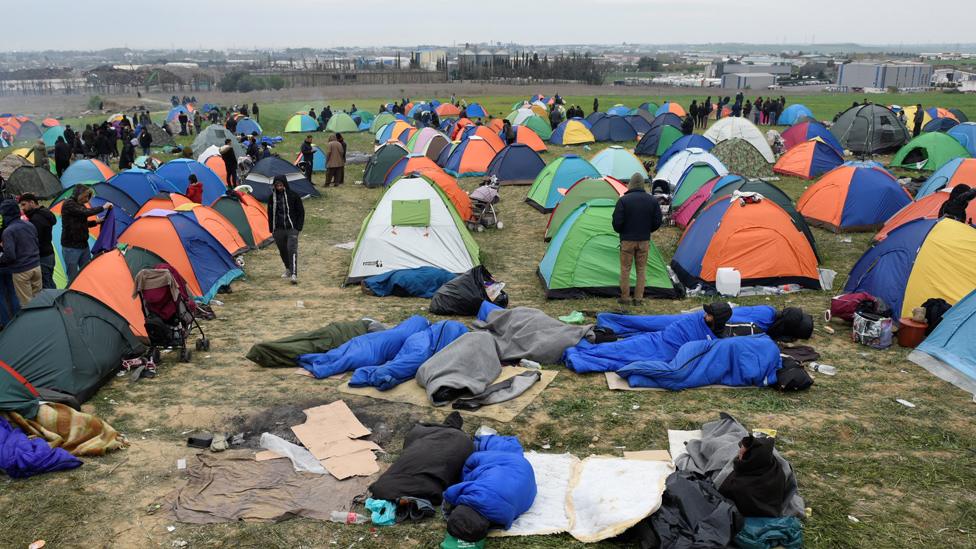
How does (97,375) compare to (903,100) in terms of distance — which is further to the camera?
(903,100)

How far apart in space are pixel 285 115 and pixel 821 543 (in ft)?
153

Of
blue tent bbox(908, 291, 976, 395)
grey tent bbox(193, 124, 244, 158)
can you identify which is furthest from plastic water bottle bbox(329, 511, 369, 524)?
grey tent bbox(193, 124, 244, 158)

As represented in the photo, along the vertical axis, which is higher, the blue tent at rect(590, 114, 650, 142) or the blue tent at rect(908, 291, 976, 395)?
the blue tent at rect(590, 114, 650, 142)

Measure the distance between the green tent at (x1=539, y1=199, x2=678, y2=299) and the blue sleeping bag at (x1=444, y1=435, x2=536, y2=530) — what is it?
17.9 feet

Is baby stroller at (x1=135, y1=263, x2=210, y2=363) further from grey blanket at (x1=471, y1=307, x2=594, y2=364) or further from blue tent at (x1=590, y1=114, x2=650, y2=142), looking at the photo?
blue tent at (x1=590, y1=114, x2=650, y2=142)

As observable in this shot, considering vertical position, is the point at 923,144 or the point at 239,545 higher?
the point at 923,144

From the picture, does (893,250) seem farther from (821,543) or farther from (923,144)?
(923,144)

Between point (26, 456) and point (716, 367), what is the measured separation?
6691mm

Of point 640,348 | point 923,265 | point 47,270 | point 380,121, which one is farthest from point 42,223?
point 380,121

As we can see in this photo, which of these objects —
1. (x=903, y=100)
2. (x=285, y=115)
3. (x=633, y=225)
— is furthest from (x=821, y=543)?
(x=903, y=100)

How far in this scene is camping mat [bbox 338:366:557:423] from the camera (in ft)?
23.9

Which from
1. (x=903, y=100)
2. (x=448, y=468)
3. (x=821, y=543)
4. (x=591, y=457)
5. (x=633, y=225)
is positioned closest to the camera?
(x=821, y=543)

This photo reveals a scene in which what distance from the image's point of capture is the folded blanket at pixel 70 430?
6.46 meters

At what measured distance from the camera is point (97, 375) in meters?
7.91
